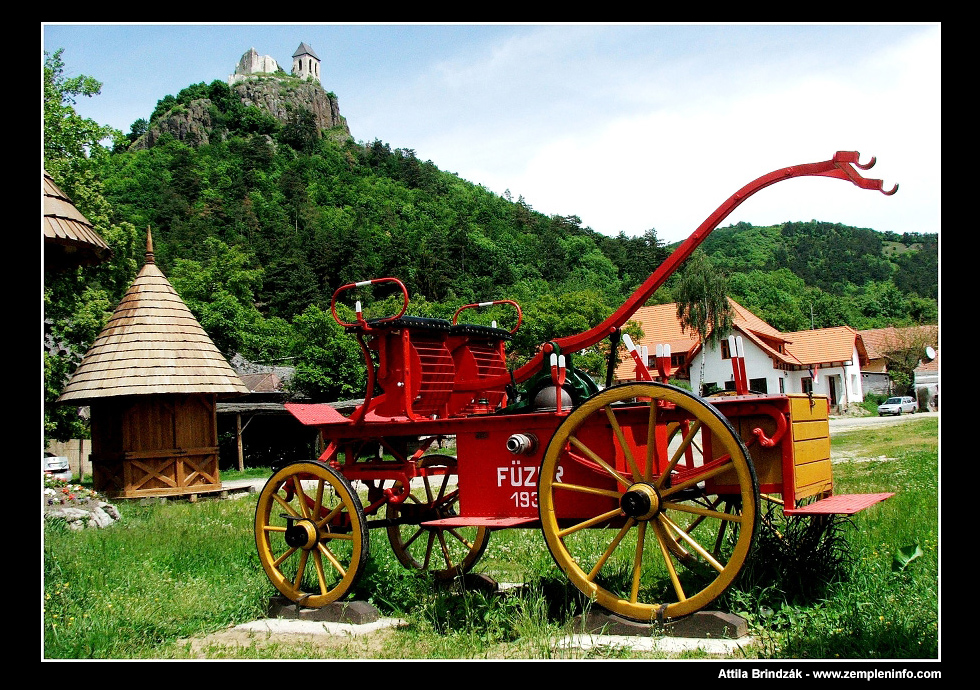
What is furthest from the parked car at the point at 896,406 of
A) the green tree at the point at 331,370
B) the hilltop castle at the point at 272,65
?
the hilltop castle at the point at 272,65

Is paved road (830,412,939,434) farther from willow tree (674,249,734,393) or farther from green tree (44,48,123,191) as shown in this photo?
green tree (44,48,123,191)

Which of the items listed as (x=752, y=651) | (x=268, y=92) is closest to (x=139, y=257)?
(x=752, y=651)

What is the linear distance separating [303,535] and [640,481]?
307 centimetres

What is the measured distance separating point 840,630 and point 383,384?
12.8ft

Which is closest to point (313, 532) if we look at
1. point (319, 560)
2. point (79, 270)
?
point (319, 560)

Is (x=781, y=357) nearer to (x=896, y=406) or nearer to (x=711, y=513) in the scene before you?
(x=896, y=406)

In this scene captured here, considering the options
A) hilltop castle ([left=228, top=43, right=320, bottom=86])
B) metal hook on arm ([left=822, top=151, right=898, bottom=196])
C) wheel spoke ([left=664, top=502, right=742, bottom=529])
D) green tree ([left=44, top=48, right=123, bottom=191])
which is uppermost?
hilltop castle ([left=228, top=43, right=320, bottom=86])

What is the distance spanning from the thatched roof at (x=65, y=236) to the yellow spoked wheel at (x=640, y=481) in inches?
216

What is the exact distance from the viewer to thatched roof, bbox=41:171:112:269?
8.16 m

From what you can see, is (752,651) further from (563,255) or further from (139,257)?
(563,255)

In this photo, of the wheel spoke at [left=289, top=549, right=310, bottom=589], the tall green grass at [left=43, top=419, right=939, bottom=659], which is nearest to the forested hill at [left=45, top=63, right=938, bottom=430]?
the tall green grass at [left=43, top=419, right=939, bottom=659]

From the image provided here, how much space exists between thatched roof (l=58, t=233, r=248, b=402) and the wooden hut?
0.02 meters

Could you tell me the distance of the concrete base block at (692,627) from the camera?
5.09 metres

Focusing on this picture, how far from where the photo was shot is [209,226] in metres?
62.6
